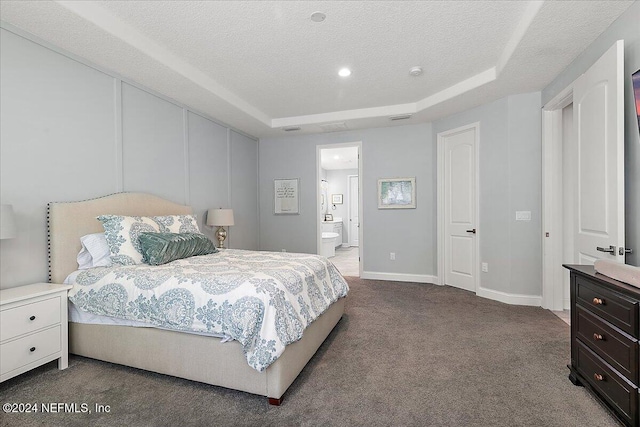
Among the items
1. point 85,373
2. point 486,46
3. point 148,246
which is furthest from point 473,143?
point 85,373

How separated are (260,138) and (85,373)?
446cm

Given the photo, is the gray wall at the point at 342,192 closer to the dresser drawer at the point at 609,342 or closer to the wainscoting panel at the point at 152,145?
the wainscoting panel at the point at 152,145

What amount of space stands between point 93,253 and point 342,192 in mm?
7809

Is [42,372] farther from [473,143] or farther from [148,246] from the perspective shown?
[473,143]

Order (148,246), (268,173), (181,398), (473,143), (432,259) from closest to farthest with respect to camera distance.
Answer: (181,398), (148,246), (473,143), (432,259), (268,173)

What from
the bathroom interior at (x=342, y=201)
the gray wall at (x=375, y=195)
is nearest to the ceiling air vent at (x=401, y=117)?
the gray wall at (x=375, y=195)

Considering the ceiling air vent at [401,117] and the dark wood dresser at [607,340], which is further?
the ceiling air vent at [401,117]

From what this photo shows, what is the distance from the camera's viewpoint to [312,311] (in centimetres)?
228

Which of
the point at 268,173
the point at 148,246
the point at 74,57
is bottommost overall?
the point at 148,246

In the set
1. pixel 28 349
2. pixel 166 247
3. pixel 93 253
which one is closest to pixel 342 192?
pixel 166 247

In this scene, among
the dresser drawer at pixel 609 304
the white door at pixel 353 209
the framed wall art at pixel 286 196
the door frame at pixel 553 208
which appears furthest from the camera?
the white door at pixel 353 209

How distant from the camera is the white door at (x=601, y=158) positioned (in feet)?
6.40

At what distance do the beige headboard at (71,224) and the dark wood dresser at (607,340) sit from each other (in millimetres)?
3697

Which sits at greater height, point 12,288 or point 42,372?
point 12,288
